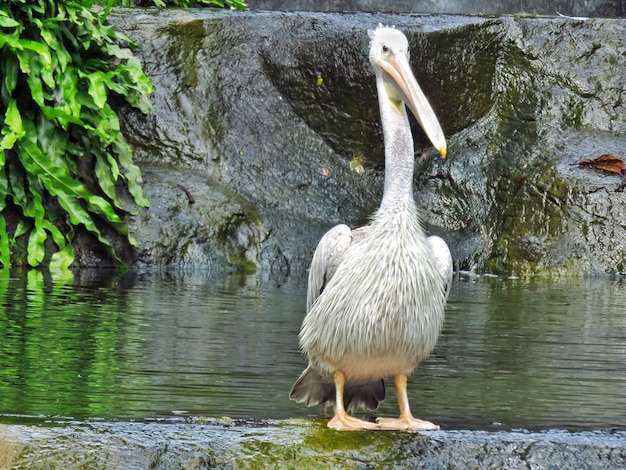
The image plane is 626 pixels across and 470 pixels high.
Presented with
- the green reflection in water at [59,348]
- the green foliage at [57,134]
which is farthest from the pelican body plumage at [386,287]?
the green foliage at [57,134]

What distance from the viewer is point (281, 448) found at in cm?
358

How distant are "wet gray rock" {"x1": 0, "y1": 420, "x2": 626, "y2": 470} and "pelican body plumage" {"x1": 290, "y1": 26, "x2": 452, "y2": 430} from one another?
32 cm

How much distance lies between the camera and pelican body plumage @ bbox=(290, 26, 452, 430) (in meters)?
4.09

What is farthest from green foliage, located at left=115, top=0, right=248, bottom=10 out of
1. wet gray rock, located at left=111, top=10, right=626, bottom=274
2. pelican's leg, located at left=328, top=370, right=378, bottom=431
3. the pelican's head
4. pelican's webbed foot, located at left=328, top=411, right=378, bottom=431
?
pelican's webbed foot, located at left=328, top=411, right=378, bottom=431

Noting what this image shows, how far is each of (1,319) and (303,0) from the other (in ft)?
31.6

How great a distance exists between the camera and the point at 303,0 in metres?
15.2

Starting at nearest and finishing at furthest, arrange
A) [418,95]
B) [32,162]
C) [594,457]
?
[594,457], [418,95], [32,162]

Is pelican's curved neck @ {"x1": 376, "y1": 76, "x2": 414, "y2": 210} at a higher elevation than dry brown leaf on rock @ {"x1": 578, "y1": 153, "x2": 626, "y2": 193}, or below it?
below

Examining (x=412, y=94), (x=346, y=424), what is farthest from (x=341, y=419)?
(x=412, y=94)

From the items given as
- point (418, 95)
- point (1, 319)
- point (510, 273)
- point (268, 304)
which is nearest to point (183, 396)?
point (418, 95)

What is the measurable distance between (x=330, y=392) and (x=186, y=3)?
9.02m

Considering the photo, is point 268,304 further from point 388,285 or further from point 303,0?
point 303,0

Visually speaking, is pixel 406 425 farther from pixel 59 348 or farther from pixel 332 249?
pixel 59 348

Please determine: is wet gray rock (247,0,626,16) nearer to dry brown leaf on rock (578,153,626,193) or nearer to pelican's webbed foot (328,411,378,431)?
dry brown leaf on rock (578,153,626,193)
